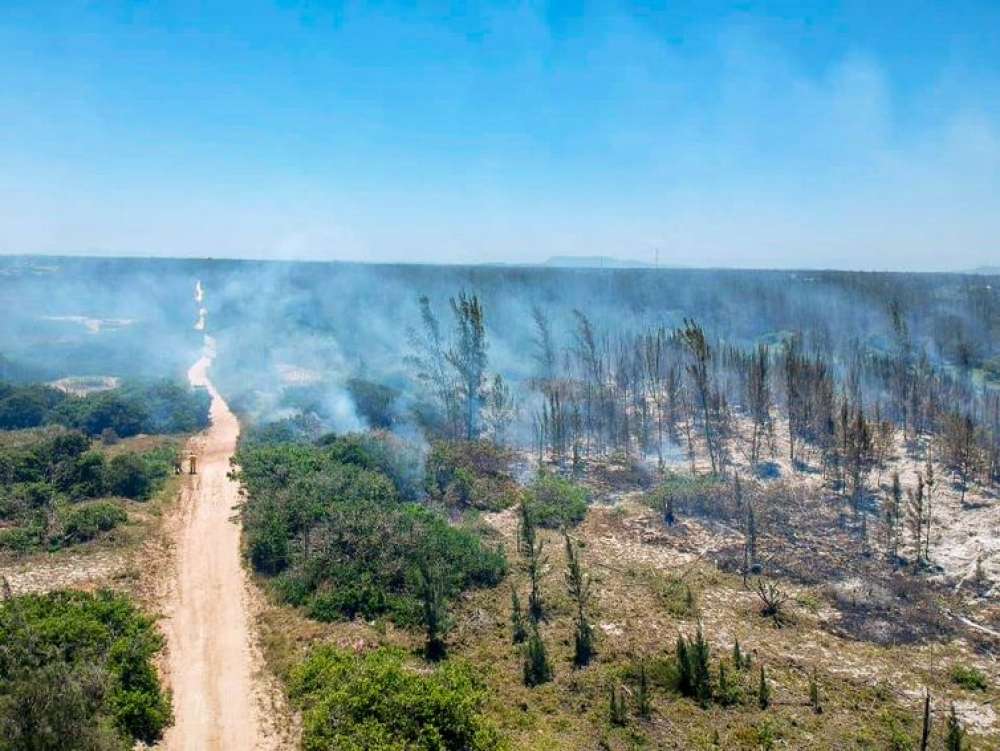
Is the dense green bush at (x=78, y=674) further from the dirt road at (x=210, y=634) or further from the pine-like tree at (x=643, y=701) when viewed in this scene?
the pine-like tree at (x=643, y=701)

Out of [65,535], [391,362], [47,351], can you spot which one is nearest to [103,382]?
[47,351]

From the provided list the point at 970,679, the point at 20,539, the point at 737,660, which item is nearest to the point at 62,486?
the point at 20,539

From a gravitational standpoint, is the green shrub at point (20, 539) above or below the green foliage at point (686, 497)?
above

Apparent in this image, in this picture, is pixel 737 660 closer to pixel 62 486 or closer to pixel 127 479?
pixel 127 479

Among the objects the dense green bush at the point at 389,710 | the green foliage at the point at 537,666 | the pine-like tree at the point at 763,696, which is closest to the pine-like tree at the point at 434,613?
the dense green bush at the point at 389,710

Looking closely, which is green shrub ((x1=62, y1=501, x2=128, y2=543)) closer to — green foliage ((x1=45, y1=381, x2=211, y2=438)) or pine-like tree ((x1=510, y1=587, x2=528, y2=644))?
pine-like tree ((x1=510, y1=587, x2=528, y2=644))
